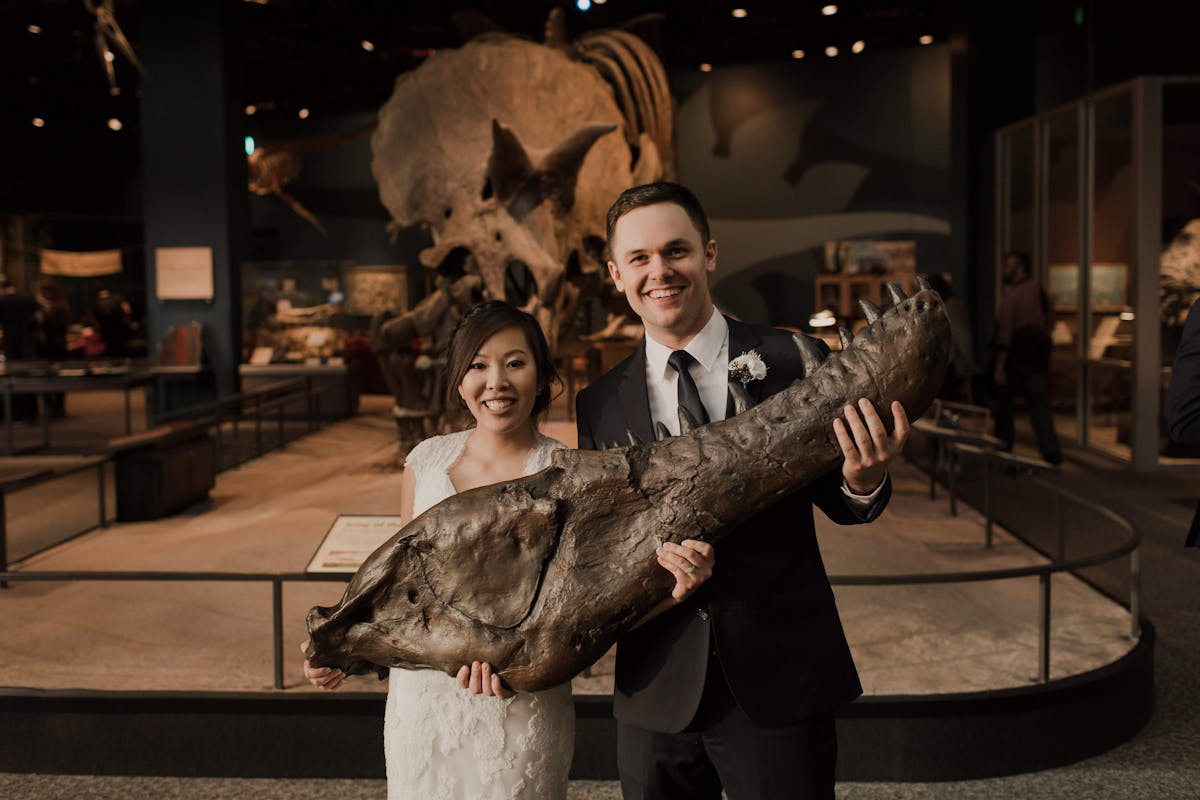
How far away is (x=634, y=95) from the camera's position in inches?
337

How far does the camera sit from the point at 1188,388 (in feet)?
7.72

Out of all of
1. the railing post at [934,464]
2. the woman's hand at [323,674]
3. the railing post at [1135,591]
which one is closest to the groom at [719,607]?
the woman's hand at [323,674]

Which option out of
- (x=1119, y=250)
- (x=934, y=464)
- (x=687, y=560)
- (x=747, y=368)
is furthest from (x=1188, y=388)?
(x=1119, y=250)

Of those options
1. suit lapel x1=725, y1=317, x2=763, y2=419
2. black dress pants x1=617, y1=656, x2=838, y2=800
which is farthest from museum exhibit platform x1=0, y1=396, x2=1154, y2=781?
suit lapel x1=725, y1=317, x2=763, y2=419

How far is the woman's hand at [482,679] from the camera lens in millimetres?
1739

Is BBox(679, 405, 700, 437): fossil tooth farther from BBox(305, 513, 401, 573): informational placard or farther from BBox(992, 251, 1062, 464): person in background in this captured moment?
BBox(992, 251, 1062, 464): person in background

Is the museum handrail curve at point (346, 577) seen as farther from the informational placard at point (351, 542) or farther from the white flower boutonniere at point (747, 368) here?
the white flower boutonniere at point (747, 368)

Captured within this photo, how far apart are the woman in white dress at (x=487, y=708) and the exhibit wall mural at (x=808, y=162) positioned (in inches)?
552

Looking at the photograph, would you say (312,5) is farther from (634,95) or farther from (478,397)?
(478,397)

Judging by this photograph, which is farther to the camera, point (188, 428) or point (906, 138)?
point (906, 138)

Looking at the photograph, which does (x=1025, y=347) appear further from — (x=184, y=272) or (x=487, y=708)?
(x=184, y=272)

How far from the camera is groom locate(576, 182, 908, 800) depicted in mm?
1864

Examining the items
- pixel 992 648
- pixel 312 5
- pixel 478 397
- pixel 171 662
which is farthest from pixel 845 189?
pixel 478 397

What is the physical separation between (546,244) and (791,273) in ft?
35.0
